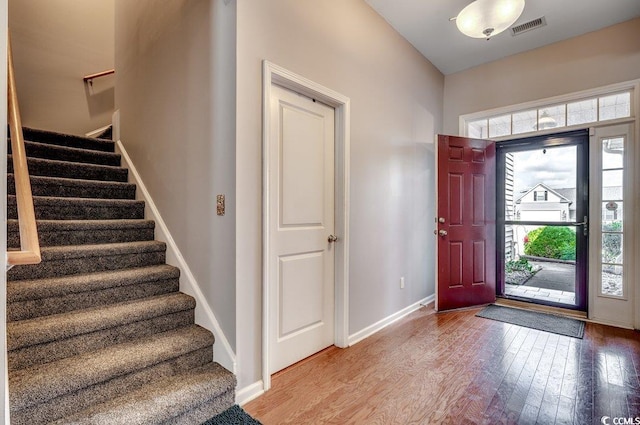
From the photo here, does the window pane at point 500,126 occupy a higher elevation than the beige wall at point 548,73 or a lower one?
lower

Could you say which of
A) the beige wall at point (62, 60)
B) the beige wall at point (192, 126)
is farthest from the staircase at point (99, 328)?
the beige wall at point (62, 60)

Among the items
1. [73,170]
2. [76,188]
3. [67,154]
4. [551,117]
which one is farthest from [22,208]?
[551,117]

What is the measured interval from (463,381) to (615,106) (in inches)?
124

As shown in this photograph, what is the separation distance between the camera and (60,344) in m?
1.63

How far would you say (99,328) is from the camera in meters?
1.74

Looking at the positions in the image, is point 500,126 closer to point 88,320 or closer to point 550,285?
point 550,285

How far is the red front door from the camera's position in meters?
3.46

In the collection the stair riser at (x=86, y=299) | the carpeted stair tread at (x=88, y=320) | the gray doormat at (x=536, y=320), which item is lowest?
the gray doormat at (x=536, y=320)

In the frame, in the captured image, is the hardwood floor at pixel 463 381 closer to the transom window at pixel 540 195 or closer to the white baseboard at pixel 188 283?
the white baseboard at pixel 188 283

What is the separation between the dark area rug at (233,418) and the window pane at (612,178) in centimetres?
A: 381

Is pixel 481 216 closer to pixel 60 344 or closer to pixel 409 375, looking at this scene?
pixel 409 375

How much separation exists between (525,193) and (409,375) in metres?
2.79

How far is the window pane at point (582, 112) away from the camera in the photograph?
319 cm

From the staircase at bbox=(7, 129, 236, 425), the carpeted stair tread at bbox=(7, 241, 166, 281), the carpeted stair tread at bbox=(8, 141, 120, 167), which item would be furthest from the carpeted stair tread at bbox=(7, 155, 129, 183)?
the carpeted stair tread at bbox=(7, 241, 166, 281)
